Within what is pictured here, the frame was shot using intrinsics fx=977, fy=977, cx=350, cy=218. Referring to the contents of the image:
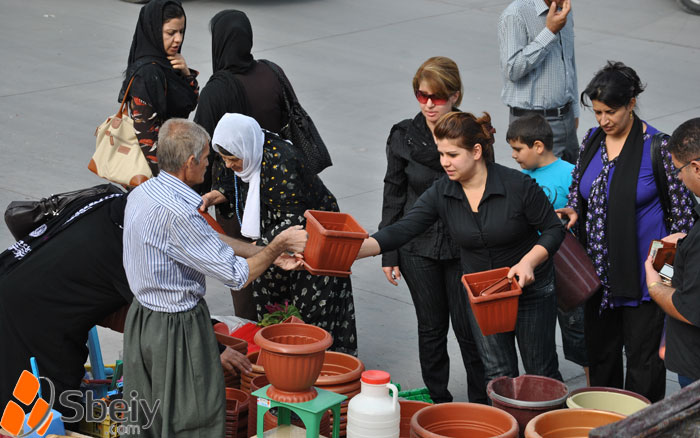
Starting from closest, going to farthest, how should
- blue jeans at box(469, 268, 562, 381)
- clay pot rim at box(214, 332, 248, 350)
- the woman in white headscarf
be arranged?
blue jeans at box(469, 268, 562, 381), clay pot rim at box(214, 332, 248, 350), the woman in white headscarf

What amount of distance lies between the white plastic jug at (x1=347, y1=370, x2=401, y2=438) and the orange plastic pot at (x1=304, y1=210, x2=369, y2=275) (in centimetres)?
65

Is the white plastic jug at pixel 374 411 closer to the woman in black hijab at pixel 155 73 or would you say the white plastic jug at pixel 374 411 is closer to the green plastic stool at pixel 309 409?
the green plastic stool at pixel 309 409

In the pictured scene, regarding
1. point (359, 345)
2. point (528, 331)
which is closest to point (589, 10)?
point (359, 345)

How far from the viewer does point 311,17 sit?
1432 centimetres

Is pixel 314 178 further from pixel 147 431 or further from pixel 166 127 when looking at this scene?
pixel 147 431

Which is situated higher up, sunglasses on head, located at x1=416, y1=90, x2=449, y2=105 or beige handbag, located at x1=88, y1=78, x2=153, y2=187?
sunglasses on head, located at x1=416, y1=90, x2=449, y2=105

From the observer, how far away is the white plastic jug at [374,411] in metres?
3.72

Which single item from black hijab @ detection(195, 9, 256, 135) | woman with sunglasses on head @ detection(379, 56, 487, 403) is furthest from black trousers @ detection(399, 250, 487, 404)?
black hijab @ detection(195, 9, 256, 135)

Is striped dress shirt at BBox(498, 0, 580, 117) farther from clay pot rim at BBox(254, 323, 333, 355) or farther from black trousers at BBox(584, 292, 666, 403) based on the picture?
clay pot rim at BBox(254, 323, 333, 355)

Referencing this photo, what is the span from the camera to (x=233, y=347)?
15.1 feet

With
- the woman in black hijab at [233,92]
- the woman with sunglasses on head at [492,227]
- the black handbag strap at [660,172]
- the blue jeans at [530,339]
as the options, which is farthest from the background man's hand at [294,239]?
the black handbag strap at [660,172]

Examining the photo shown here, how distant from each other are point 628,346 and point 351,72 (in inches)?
299

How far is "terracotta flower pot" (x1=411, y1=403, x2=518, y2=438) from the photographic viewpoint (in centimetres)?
383

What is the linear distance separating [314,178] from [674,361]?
7.01 ft
